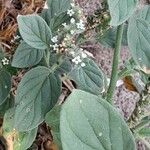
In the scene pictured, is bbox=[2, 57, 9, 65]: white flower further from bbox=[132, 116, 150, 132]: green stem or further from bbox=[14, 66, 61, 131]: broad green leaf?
bbox=[132, 116, 150, 132]: green stem

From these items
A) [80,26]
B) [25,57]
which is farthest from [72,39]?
[25,57]

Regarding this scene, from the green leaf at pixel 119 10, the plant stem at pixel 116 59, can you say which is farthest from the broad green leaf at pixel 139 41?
the green leaf at pixel 119 10

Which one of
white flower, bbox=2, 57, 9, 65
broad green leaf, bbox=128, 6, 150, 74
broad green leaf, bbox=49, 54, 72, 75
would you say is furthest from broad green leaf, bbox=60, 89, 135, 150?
white flower, bbox=2, 57, 9, 65

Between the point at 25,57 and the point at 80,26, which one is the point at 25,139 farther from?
the point at 80,26

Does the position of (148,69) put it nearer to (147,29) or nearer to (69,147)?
(147,29)

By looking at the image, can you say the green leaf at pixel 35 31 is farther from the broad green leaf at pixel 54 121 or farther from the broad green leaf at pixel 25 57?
the broad green leaf at pixel 54 121
